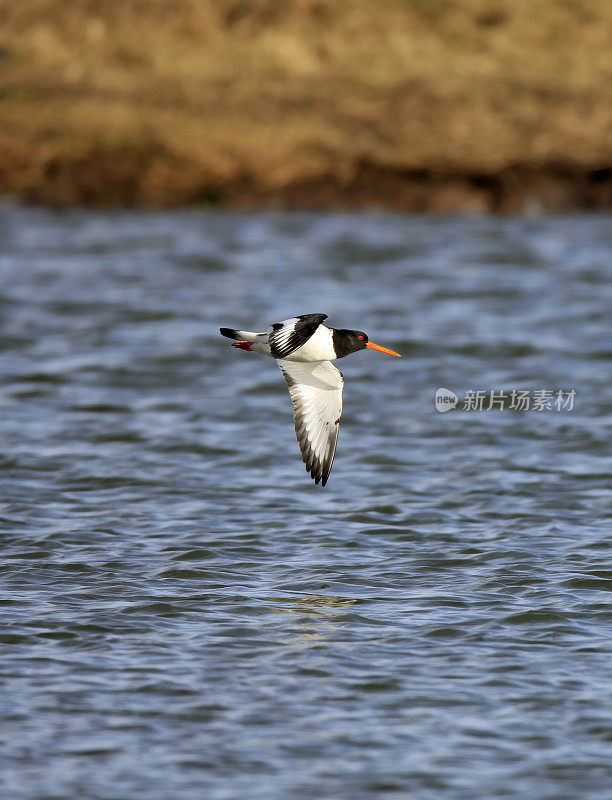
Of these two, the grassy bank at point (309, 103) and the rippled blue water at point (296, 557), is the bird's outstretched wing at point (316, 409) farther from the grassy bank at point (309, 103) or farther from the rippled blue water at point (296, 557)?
the grassy bank at point (309, 103)

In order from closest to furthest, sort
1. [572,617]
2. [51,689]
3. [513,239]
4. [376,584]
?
[51,689] → [572,617] → [376,584] → [513,239]

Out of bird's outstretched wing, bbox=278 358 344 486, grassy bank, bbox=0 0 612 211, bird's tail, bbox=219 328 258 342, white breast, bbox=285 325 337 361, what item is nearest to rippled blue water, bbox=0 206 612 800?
bird's outstretched wing, bbox=278 358 344 486

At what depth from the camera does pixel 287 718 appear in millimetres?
6945

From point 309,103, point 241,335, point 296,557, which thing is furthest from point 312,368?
point 309,103

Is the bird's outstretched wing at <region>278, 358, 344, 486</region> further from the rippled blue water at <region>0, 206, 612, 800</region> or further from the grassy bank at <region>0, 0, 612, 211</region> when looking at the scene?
the grassy bank at <region>0, 0, 612, 211</region>

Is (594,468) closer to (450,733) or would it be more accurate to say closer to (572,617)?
(572,617)

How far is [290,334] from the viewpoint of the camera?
905cm

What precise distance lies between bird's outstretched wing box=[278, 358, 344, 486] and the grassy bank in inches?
664

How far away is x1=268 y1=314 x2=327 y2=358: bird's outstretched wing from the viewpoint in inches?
350

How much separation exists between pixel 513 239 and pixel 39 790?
1974 centimetres

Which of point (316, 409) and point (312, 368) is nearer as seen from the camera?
point (316, 409)

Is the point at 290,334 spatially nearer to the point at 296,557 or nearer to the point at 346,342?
the point at 346,342

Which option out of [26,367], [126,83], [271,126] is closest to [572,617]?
[26,367]

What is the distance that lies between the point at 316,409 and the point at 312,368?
0.33m
